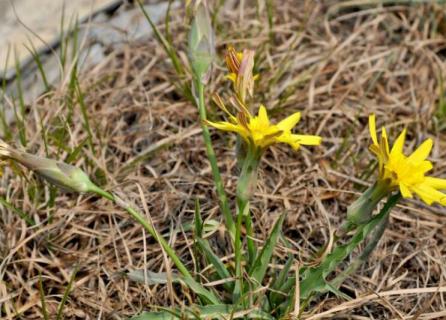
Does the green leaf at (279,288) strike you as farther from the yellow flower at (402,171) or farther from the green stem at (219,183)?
the yellow flower at (402,171)

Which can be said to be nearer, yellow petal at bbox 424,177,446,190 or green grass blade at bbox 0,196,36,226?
yellow petal at bbox 424,177,446,190

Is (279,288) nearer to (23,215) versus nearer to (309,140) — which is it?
(309,140)

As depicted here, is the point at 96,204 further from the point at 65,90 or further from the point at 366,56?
the point at 366,56

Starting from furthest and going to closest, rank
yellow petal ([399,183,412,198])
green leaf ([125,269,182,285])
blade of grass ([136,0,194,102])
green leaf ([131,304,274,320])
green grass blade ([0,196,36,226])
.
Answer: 1. blade of grass ([136,0,194,102])
2. green grass blade ([0,196,36,226])
3. green leaf ([125,269,182,285])
4. green leaf ([131,304,274,320])
5. yellow petal ([399,183,412,198])

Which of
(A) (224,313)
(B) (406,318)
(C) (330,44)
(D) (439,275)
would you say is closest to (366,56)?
(C) (330,44)

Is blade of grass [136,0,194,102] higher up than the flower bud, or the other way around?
the flower bud

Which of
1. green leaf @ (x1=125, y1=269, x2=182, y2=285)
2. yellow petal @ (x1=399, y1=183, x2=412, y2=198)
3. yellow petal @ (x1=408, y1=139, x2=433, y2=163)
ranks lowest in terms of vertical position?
green leaf @ (x1=125, y1=269, x2=182, y2=285)

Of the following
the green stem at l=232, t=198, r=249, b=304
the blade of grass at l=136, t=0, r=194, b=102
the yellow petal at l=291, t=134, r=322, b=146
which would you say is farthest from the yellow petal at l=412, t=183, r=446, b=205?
the blade of grass at l=136, t=0, r=194, b=102

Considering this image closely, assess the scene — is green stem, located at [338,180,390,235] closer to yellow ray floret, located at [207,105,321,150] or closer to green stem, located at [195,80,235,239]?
yellow ray floret, located at [207,105,321,150]

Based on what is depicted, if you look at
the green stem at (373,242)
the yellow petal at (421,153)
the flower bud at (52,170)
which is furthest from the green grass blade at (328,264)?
the flower bud at (52,170)

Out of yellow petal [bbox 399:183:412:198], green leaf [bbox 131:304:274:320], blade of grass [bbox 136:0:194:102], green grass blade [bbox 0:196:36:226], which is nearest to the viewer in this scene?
yellow petal [bbox 399:183:412:198]
